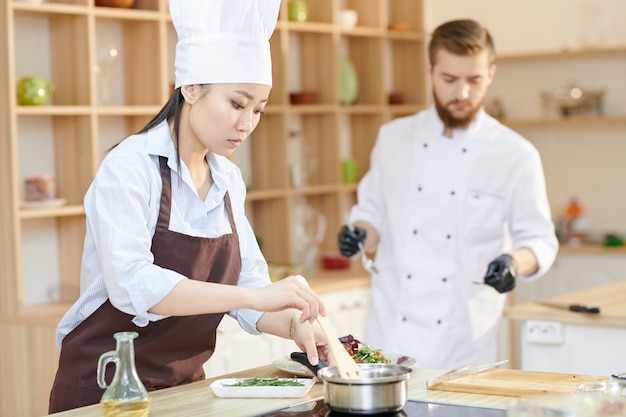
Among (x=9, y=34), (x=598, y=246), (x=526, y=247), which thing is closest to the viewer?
(x=526, y=247)

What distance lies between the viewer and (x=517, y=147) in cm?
356

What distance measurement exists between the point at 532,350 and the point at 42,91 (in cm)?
200

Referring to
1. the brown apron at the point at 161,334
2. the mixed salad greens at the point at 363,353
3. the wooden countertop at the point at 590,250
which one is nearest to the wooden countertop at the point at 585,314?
the mixed salad greens at the point at 363,353

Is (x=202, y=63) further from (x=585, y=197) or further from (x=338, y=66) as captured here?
(x=585, y=197)

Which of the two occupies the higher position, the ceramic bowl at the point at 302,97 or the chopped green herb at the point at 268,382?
the ceramic bowl at the point at 302,97

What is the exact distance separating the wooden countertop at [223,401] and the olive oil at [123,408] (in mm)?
147

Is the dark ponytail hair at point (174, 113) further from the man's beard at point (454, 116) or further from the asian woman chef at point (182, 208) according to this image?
the man's beard at point (454, 116)

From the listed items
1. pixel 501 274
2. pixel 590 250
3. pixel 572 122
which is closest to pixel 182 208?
pixel 501 274

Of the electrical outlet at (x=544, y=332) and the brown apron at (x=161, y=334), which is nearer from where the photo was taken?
the brown apron at (x=161, y=334)

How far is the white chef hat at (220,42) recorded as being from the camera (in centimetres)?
219

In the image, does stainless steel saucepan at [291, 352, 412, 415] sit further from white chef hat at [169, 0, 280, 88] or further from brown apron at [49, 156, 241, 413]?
white chef hat at [169, 0, 280, 88]

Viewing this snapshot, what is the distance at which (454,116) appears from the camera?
3.54 m

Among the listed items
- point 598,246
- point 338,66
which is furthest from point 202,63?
point 598,246

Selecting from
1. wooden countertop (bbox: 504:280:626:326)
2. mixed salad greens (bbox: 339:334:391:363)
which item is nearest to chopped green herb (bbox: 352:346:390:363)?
Answer: mixed salad greens (bbox: 339:334:391:363)
